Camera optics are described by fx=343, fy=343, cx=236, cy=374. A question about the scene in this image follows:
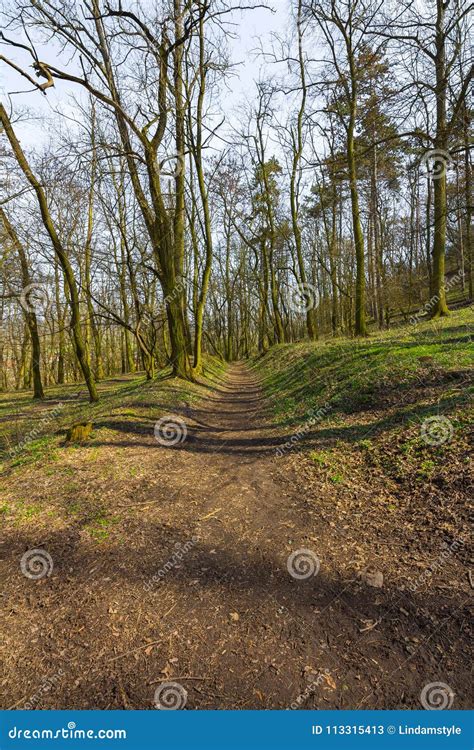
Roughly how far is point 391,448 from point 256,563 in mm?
2799

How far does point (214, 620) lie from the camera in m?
2.92

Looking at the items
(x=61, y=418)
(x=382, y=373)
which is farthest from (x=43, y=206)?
(x=382, y=373)

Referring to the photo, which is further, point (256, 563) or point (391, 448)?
point (391, 448)

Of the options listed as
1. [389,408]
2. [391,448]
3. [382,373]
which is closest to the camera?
[391,448]

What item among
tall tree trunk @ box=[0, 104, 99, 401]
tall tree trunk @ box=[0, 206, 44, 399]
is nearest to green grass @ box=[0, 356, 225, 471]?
tall tree trunk @ box=[0, 206, 44, 399]

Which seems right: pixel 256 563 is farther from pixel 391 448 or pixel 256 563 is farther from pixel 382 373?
pixel 382 373

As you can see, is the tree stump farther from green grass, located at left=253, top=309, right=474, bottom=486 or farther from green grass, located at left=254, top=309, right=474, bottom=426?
green grass, located at left=254, top=309, right=474, bottom=426

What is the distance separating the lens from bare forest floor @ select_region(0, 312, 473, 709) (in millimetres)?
2424

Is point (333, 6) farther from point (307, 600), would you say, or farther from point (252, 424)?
point (307, 600)

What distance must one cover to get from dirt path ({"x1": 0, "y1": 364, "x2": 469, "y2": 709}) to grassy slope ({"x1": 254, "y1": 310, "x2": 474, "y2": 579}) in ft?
1.85

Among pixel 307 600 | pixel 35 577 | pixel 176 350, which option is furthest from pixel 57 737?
pixel 176 350

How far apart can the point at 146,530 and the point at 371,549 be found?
8.68 feet

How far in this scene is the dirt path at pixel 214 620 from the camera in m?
2.36

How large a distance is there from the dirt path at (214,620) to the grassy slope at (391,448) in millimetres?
563
